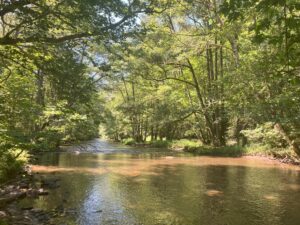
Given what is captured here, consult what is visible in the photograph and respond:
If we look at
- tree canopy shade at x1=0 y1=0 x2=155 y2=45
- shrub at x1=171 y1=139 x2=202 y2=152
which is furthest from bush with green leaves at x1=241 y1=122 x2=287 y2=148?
tree canopy shade at x1=0 y1=0 x2=155 y2=45

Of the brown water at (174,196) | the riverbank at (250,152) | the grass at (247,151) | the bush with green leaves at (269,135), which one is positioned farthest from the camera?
the bush with green leaves at (269,135)

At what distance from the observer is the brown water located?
8781 millimetres

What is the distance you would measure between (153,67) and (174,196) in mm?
20281

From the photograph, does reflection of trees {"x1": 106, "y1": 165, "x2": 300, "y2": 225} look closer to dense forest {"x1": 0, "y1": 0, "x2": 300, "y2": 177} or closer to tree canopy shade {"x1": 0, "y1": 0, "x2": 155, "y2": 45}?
dense forest {"x1": 0, "y1": 0, "x2": 300, "y2": 177}

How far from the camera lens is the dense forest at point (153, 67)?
657 centimetres

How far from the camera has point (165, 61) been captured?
2995cm

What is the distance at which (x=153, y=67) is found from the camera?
30.3 metres

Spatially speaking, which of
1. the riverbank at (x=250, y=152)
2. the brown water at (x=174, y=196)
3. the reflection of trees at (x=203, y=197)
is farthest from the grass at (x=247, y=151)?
the reflection of trees at (x=203, y=197)

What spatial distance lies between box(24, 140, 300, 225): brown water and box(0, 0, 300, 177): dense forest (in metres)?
2.26

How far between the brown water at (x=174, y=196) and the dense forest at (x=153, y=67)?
7.41 feet

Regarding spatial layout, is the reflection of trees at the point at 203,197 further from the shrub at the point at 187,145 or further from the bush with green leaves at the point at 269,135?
the shrub at the point at 187,145

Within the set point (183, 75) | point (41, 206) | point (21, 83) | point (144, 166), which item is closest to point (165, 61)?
point (183, 75)

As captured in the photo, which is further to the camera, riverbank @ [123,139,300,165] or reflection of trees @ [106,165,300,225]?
riverbank @ [123,139,300,165]

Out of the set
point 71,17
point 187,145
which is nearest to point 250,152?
point 187,145
